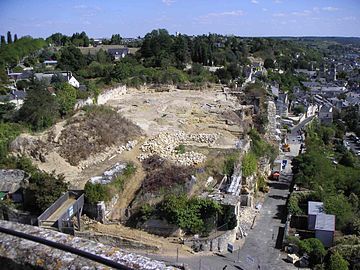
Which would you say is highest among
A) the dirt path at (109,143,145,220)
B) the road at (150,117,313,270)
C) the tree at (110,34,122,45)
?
the tree at (110,34,122,45)

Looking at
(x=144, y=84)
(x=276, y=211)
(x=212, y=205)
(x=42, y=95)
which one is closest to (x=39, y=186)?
(x=212, y=205)

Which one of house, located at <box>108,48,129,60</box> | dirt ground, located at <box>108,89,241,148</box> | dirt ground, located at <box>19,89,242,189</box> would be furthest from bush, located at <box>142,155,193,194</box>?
house, located at <box>108,48,129,60</box>

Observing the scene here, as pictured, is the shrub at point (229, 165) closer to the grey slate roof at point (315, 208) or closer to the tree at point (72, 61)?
the grey slate roof at point (315, 208)

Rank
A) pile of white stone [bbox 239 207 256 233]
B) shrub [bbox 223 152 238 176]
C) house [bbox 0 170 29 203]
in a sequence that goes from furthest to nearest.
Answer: shrub [bbox 223 152 238 176] → pile of white stone [bbox 239 207 256 233] → house [bbox 0 170 29 203]

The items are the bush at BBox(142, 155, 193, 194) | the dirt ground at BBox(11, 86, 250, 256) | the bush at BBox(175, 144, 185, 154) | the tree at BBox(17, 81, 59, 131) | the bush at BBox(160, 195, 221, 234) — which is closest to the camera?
the bush at BBox(160, 195, 221, 234)

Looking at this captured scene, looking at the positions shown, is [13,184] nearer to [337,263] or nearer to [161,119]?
[337,263]

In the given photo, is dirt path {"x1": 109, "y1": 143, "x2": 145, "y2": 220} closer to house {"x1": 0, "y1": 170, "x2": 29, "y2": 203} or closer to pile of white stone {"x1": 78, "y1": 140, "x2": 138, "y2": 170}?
pile of white stone {"x1": 78, "y1": 140, "x2": 138, "y2": 170}

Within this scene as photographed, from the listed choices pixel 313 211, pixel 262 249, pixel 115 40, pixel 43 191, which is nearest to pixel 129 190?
pixel 43 191
